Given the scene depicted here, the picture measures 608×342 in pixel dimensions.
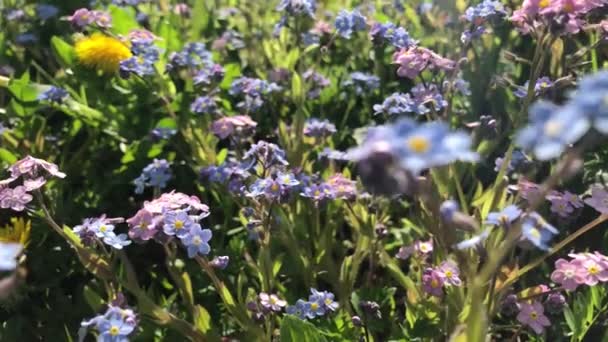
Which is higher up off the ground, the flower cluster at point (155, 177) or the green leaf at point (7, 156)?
the flower cluster at point (155, 177)

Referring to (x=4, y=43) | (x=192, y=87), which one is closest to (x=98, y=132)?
(x=192, y=87)

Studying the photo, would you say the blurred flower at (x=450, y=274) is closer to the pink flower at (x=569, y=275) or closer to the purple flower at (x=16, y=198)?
the pink flower at (x=569, y=275)

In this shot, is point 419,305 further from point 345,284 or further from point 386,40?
point 386,40

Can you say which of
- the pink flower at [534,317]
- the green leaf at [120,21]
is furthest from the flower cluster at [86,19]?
the pink flower at [534,317]

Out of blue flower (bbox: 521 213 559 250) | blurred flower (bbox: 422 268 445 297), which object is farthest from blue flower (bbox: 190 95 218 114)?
blue flower (bbox: 521 213 559 250)

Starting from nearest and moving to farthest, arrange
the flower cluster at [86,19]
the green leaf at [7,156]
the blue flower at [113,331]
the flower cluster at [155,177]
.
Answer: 1. the blue flower at [113,331]
2. the flower cluster at [155,177]
3. the green leaf at [7,156]
4. the flower cluster at [86,19]

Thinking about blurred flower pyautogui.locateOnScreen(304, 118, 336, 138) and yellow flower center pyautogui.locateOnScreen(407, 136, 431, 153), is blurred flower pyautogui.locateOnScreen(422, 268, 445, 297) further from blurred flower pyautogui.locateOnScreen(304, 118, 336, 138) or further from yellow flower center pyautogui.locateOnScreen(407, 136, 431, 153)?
yellow flower center pyautogui.locateOnScreen(407, 136, 431, 153)

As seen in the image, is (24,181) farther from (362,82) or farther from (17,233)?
Result: (362,82)
